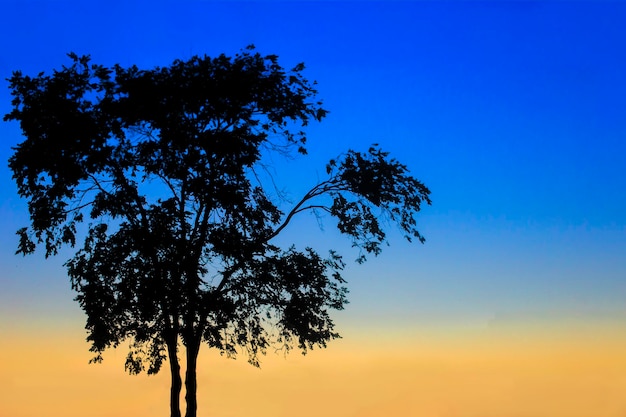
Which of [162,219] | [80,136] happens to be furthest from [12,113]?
[162,219]

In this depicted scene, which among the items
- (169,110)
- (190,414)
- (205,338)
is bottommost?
(190,414)

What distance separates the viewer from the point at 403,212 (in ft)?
102

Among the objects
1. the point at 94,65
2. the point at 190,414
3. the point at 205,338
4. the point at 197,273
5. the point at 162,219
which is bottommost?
the point at 190,414

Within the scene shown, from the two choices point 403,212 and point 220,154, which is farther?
point 403,212

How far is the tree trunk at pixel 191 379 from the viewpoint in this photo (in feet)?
98.2

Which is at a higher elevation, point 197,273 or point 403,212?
point 403,212

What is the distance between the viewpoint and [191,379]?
30.2 meters

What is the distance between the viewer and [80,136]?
2938cm

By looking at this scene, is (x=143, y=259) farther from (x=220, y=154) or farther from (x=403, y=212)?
(x=403, y=212)

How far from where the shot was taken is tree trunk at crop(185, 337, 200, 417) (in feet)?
98.2

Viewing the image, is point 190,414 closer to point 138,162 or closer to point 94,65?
point 138,162

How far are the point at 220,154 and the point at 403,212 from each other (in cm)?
813

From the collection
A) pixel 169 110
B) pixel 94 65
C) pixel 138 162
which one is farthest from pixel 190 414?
pixel 94 65

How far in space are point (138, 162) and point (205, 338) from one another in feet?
24.7
